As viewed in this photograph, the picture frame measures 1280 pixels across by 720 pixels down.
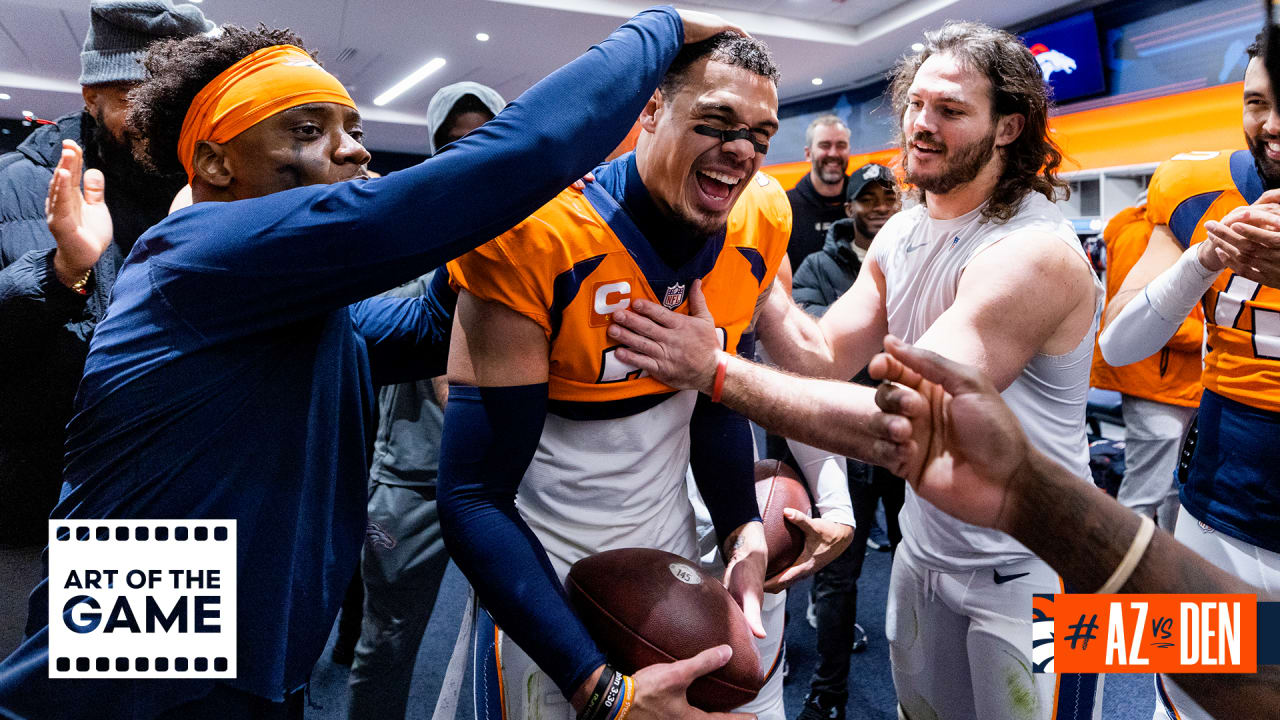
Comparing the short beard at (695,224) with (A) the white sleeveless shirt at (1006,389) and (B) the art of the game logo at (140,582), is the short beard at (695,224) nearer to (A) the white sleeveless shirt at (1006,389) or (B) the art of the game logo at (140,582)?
(A) the white sleeveless shirt at (1006,389)

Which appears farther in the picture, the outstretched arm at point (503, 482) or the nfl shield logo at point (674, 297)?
the nfl shield logo at point (674, 297)

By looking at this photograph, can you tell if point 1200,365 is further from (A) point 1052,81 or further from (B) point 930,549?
(A) point 1052,81

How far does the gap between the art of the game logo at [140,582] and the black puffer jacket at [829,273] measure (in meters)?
2.85

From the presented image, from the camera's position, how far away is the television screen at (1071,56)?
24.1 ft

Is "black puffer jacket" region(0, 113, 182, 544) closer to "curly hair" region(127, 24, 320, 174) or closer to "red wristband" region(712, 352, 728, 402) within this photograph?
"curly hair" region(127, 24, 320, 174)

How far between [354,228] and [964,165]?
150 cm

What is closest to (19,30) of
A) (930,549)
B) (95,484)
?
(95,484)

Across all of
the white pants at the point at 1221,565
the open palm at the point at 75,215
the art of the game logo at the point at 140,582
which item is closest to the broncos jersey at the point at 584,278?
the art of the game logo at the point at 140,582

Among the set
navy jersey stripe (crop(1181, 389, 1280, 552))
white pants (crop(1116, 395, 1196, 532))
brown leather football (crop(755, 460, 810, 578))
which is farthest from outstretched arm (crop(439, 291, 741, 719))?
white pants (crop(1116, 395, 1196, 532))

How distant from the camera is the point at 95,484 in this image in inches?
44.7

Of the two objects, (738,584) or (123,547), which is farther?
(738,584)

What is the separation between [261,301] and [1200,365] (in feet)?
12.7

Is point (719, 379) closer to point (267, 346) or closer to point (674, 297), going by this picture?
point (674, 297)

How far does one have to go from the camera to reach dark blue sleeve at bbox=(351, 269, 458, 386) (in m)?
1.52
